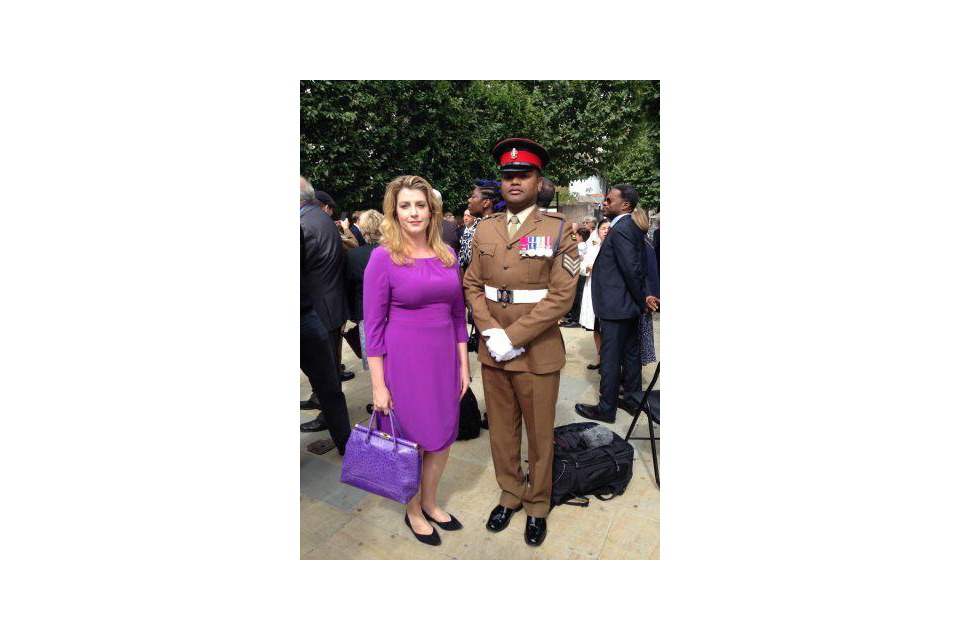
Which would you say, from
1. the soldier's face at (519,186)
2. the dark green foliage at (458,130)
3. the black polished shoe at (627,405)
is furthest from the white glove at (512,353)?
the dark green foliage at (458,130)

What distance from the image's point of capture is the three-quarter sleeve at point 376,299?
2.40 metres

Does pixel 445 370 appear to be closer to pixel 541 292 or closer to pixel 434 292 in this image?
pixel 434 292

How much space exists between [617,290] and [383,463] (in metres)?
2.91

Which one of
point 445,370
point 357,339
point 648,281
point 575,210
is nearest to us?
point 445,370

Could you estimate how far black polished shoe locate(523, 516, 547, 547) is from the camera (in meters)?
2.81

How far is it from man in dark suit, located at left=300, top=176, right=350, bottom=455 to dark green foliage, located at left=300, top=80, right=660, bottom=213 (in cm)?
660

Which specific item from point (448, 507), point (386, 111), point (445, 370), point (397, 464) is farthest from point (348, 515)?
point (386, 111)

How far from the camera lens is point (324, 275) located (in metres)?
3.63

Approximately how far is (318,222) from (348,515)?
2.09 meters

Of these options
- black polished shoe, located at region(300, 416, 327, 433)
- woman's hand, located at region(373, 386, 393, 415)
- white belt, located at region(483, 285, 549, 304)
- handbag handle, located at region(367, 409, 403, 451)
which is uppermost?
white belt, located at region(483, 285, 549, 304)

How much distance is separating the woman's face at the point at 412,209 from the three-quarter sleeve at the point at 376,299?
191mm

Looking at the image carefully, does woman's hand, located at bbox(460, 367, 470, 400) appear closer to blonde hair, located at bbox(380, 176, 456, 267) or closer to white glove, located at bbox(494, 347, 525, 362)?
white glove, located at bbox(494, 347, 525, 362)

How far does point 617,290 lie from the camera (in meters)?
4.48

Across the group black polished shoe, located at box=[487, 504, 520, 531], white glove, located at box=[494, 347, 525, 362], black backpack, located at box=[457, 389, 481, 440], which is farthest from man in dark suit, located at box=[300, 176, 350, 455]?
white glove, located at box=[494, 347, 525, 362]
